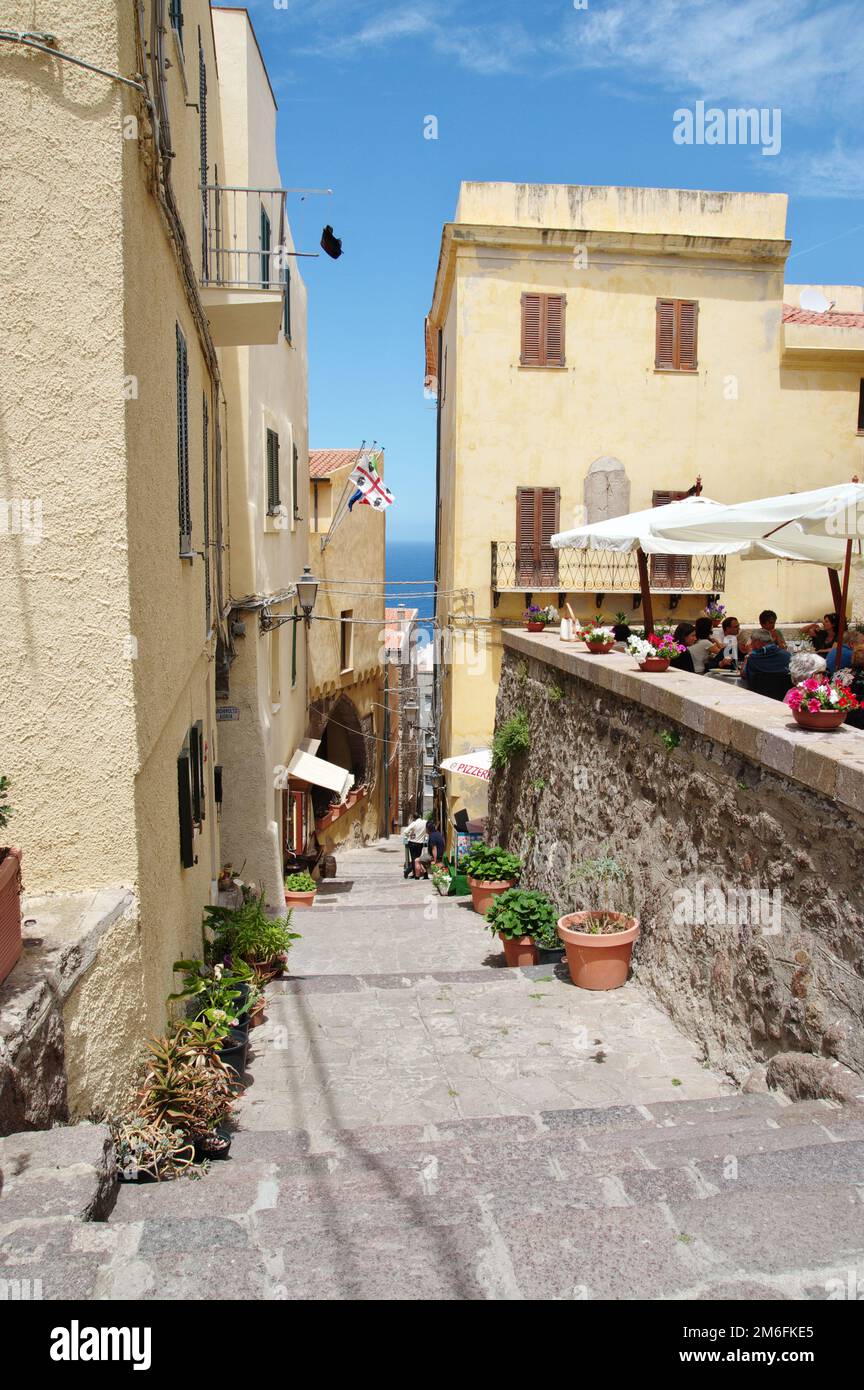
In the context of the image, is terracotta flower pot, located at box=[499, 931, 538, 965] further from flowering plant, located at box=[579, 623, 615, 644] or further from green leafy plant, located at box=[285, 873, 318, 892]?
green leafy plant, located at box=[285, 873, 318, 892]

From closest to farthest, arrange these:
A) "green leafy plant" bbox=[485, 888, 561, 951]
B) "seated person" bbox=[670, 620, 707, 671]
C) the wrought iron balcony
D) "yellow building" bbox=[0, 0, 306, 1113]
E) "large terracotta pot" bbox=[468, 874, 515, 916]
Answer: "yellow building" bbox=[0, 0, 306, 1113]
the wrought iron balcony
"green leafy plant" bbox=[485, 888, 561, 951]
"seated person" bbox=[670, 620, 707, 671]
"large terracotta pot" bbox=[468, 874, 515, 916]

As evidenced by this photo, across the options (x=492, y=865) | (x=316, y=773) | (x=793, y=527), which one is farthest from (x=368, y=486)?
(x=793, y=527)

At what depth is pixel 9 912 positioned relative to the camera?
12.9 ft

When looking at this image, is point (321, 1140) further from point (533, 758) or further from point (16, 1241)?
point (533, 758)

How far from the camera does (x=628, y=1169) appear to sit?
389cm

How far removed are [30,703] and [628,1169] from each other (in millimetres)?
3227

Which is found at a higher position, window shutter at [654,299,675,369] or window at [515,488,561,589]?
window shutter at [654,299,675,369]

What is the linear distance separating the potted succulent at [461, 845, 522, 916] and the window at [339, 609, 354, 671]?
1399 cm

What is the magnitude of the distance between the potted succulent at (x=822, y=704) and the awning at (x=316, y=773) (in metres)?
13.8

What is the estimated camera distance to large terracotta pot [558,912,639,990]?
7797 millimetres

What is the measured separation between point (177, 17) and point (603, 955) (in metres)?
7.28

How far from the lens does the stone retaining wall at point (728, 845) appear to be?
4922 mm

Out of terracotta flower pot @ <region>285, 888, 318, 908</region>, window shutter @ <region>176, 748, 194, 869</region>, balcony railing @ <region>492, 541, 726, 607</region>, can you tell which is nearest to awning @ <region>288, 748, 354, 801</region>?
terracotta flower pot @ <region>285, 888, 318, 908</region>

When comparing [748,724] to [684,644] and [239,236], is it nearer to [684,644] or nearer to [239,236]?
[684,644]
